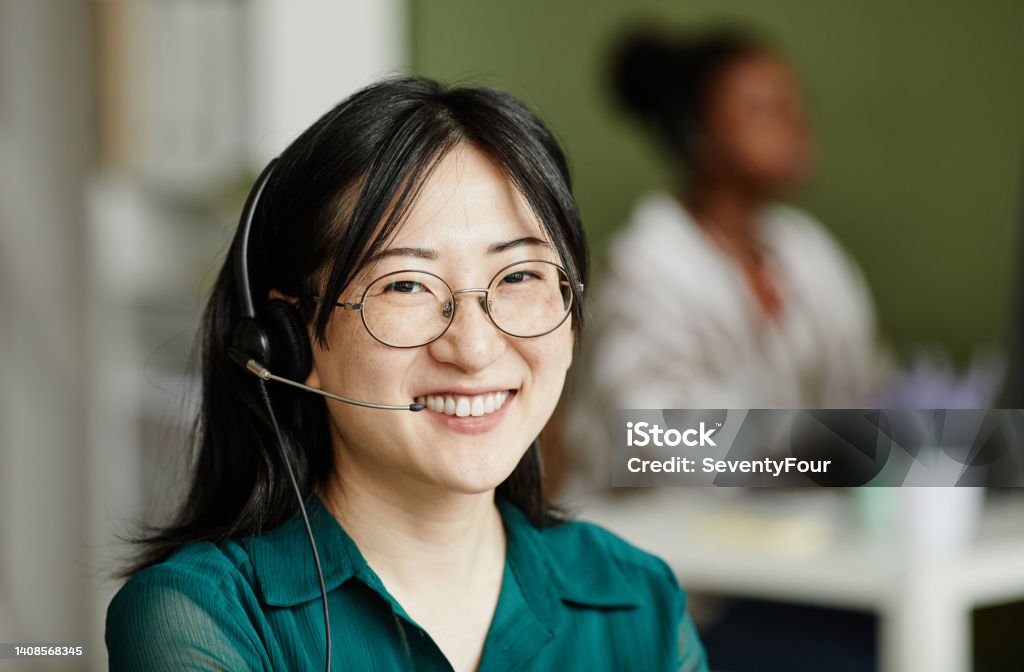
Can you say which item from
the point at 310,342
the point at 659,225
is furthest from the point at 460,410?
the point at 659,225

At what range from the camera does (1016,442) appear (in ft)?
4.41

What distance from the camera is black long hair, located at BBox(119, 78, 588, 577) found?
0.60 m

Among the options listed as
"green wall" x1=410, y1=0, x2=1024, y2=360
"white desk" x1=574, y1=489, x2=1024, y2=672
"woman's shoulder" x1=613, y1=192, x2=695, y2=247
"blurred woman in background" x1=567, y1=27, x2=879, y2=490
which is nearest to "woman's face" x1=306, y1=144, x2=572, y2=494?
"white desk" x1=574, y1=489, x2=1024, y2=672

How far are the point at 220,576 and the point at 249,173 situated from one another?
1666mm

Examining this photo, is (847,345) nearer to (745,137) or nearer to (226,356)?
(745,137)

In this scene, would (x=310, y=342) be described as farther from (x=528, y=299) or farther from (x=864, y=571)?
(x=864, y=571)

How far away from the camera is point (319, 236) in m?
0.62

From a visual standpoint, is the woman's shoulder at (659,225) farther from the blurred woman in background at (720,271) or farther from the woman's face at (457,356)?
the woman's face at (457,356)

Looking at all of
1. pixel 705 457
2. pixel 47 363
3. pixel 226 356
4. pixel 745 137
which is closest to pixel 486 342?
pixel 226 356

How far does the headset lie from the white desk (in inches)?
34.0

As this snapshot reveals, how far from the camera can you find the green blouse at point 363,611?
593mm

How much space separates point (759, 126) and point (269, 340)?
190 centimetres

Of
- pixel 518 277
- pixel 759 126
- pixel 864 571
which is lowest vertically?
pixel 864 571

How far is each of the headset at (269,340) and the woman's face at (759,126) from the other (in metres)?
1.81
